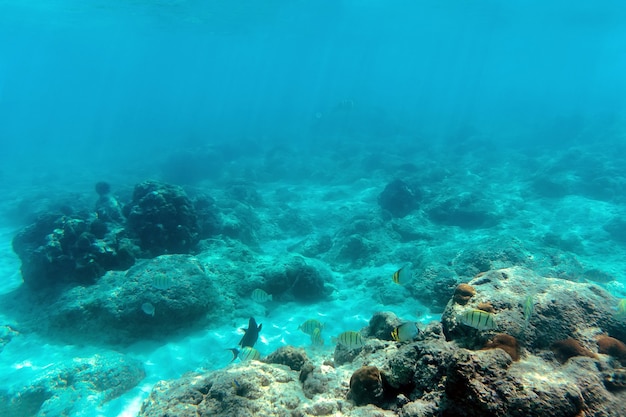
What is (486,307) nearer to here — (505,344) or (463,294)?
(463,294)

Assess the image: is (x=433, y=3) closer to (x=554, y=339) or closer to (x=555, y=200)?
(x=555, y=200)

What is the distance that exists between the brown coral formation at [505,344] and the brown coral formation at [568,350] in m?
0.52

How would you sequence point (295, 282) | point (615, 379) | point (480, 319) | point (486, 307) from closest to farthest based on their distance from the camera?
point (615, 379) → point (480, 319) → point (486, 307) → point (295, 282)

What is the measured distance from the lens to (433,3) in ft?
141

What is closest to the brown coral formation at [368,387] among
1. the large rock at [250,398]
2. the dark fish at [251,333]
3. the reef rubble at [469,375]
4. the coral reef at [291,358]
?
the reef rubble at [469,375]

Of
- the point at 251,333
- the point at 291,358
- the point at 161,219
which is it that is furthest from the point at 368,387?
the point at 161,219

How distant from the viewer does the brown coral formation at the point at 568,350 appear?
11.0 feet

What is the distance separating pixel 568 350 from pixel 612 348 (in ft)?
1.87

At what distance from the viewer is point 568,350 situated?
3422 mm

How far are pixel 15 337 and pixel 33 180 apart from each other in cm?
2779

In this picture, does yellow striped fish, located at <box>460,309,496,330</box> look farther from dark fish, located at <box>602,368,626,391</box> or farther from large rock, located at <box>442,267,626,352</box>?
dark fish, located at <box>602,368,626,391</box>

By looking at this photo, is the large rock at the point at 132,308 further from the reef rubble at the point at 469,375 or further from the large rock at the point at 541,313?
the large rock at the point at 541,313

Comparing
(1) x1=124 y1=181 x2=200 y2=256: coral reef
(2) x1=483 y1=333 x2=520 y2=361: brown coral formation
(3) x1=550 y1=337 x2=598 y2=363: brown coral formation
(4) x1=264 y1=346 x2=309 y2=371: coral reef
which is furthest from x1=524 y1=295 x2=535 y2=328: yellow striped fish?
(1) x1=124 y1=181 x2=200 y2=256: coral reef

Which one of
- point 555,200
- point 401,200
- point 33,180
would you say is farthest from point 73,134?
point 555,200
